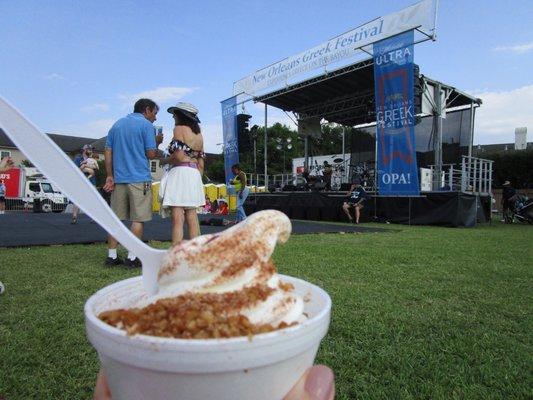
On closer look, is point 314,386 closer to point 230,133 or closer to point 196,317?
point 196,317

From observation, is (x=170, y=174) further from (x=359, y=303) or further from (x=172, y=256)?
(x=172, y=256)

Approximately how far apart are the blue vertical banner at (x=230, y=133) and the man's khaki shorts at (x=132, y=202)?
11642 mm

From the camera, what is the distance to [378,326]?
2.24 meters

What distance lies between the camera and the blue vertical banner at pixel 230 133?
15547mm

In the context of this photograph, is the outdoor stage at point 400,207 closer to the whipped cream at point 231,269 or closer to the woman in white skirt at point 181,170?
the woman in white skirt at point 181,170

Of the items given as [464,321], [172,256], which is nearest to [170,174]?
[464,321]

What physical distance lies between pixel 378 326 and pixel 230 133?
46.7ft

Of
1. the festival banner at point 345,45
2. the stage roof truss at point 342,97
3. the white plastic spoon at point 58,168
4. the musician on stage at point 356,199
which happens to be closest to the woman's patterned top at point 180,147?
the white plastic spoon at point 58,168

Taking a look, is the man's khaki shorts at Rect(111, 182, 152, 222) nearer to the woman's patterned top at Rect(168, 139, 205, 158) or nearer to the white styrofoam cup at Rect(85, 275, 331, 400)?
the woman's patterned top at Rect(168, 139, 205, 158)

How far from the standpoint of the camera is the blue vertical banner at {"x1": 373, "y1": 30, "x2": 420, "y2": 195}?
936 centimetres

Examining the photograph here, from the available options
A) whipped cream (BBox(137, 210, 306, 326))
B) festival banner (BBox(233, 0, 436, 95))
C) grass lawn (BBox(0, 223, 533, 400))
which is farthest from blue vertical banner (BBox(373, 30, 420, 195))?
whipped cream (BBox(137, 210, 306, 326))

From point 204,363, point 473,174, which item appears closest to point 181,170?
point 204,363

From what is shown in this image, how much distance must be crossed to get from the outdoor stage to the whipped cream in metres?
10.8

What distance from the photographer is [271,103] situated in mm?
16750
